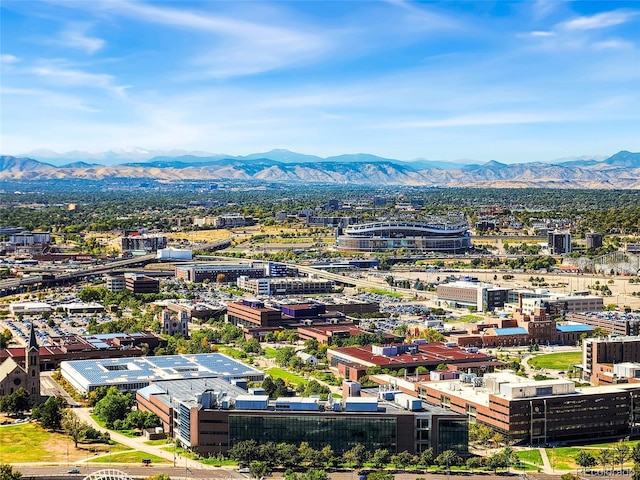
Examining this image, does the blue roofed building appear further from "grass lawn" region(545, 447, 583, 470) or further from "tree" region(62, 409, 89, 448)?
"grass lawn" region(545, 447, 583, 470)

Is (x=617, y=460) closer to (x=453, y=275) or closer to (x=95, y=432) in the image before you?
(x=95, y=432)

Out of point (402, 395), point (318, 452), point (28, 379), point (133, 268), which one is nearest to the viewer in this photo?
point (318, 452)

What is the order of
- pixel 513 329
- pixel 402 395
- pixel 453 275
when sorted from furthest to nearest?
pixel 453 275, pixel 513 329, pixel 402 395

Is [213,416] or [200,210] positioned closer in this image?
[213,416]

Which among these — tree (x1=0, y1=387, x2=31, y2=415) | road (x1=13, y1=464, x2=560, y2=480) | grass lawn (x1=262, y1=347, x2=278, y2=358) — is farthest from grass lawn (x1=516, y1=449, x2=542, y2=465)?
grass lawn (x1=262, y1=347, x2=278, y2=358)

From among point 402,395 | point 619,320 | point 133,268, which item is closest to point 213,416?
point 402,395

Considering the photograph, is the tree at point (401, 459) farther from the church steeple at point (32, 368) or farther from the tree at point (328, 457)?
the church steeple at point (32, 368)
